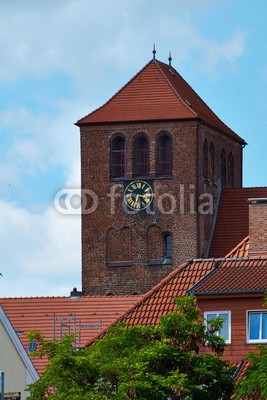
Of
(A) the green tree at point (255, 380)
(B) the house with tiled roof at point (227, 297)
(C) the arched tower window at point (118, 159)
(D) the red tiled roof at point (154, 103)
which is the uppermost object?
(D) the red tiled roof at point (154, 103)

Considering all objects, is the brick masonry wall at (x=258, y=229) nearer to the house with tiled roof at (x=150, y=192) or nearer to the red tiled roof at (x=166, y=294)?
the red tiled roof at (x=166, y=294)

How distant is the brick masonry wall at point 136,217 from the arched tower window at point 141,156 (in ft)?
0.64

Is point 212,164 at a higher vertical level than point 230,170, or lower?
lower

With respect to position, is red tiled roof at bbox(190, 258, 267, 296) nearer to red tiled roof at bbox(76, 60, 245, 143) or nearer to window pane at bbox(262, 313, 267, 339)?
window pane at bbox(262, 313, 267, 339)

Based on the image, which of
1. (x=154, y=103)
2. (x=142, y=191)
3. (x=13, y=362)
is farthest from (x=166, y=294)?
(x=154, y=103)

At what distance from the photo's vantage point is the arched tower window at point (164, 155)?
97.2 meters

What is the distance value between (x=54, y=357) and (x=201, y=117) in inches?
1764

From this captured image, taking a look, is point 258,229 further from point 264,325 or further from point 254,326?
point 264,325

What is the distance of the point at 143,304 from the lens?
61.5 m

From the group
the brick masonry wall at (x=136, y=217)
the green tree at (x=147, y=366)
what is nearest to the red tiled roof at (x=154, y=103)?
the brick masonry wall at (x=136, y=217)

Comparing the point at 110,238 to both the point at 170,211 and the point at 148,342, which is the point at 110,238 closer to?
the point at 170,211

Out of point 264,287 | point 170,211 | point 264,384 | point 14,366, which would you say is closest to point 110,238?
point 170,211

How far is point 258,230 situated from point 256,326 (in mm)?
8671

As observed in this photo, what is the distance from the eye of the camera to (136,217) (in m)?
97.1
